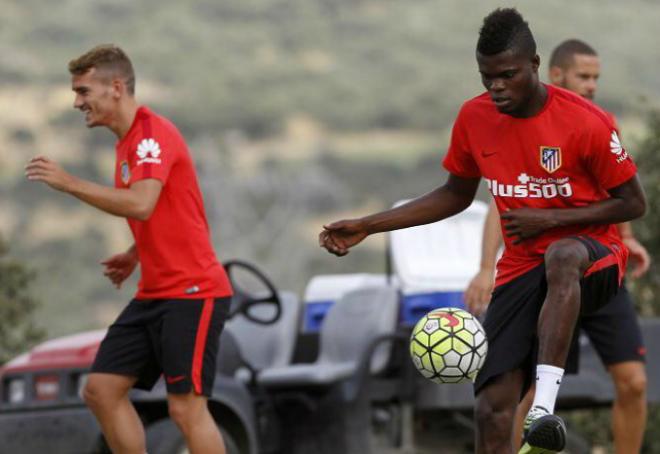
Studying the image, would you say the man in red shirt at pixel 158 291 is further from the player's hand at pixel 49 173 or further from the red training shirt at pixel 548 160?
the red training shirt at pixel 548 160

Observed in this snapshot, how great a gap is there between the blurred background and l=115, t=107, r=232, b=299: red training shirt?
1759cm

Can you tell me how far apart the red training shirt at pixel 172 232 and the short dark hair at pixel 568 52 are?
2.24 meters

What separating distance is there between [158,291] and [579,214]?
2188 mm

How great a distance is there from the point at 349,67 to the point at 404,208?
131 ft

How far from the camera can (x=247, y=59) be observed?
1799 inches

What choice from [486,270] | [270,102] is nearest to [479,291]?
[486,270]

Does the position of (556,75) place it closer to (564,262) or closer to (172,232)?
(172,232)

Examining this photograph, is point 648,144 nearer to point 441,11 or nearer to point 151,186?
point 151,186

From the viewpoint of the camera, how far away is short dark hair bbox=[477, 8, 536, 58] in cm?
602

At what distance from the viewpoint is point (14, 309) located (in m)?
14.0

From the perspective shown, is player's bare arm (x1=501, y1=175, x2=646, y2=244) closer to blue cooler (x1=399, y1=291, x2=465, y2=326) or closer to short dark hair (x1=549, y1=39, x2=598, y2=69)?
short dark hair (x1=549, y1=39, x2=598, y2=69)

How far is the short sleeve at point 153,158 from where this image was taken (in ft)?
23.6

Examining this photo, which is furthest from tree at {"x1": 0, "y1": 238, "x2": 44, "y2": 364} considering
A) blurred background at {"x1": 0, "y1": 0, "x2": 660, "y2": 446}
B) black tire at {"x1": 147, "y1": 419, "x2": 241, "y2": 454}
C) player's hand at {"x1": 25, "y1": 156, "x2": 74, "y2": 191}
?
blurred background at {"x1": 0, "y1": 0, "x2": 660, "y2": 446}

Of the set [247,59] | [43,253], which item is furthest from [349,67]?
[43,253]
